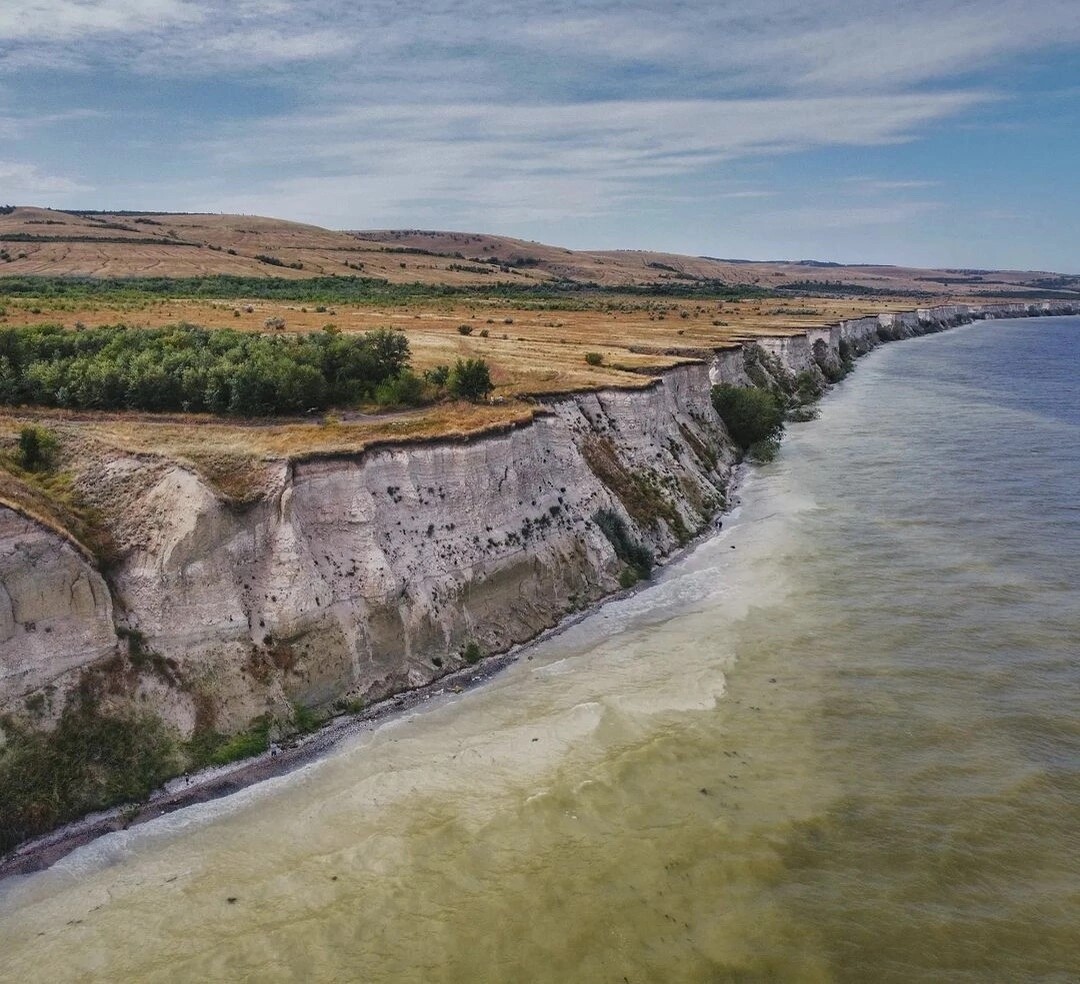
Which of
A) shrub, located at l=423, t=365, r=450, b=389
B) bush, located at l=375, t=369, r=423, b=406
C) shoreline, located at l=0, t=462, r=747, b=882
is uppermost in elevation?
shrub, located at l=423, t=365, r=450, b=389

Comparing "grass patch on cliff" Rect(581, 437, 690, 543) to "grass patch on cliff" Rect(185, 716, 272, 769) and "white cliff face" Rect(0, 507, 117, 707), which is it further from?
"white cliff face" Rect(0, 507, 117, 707)

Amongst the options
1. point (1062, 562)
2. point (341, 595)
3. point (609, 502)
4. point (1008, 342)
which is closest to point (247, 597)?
point (341, 595)

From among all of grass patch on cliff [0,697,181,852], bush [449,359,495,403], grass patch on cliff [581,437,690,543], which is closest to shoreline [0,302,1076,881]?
grass patch on cliff [0,697,181,852]

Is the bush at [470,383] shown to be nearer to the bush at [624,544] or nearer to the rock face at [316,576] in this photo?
the rock face at [316,576]

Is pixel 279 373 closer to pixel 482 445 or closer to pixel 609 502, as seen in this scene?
pixel 482 445

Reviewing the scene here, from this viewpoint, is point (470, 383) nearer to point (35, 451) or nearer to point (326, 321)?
point (35, 451)
